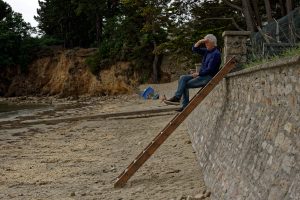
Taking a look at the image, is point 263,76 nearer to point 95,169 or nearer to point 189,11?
point 95,169

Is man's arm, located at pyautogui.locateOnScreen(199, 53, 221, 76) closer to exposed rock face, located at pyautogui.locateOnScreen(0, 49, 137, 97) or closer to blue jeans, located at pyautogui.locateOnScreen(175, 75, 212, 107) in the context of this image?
blue jeans, located at pyautogui.locateOnScreen(175, 75, 212, 107)

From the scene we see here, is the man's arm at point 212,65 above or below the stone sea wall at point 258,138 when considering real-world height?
above

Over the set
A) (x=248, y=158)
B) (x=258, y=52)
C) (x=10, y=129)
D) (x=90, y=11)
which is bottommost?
(x=10, y=129)

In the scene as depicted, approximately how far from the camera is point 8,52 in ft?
150

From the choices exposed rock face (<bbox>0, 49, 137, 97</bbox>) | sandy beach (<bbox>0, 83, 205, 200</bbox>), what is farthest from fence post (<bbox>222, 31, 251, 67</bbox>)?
exposed rock face (<bbox>0, 49, 137, 97</bbox>)

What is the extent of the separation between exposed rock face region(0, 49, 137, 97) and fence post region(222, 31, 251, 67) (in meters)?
30.6

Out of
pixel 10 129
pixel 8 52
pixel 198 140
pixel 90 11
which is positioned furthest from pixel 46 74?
pixel 198 140

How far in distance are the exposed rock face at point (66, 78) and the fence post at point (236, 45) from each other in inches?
1205

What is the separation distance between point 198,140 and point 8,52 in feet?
131

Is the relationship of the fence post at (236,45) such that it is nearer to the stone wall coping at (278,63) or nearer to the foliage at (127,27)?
the stone wall coping at (278,63)

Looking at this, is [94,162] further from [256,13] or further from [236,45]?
[256,13]

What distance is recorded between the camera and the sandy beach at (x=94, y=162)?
7992 mm

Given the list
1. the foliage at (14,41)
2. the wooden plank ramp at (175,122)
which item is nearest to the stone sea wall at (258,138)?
the wooden plank ramp at (175,122)

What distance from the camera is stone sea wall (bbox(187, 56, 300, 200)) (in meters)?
4.18
